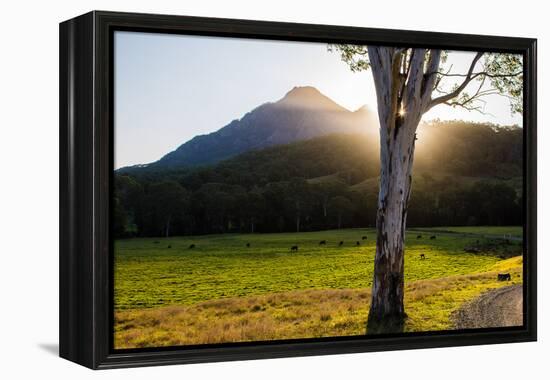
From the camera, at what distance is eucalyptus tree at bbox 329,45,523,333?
10961mm

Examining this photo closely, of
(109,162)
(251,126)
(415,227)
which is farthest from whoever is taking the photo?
(415,227)

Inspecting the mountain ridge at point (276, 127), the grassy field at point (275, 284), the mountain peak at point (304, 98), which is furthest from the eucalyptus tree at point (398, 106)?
the mountain peak at point (304, 98)

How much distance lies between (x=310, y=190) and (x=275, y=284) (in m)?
0.97

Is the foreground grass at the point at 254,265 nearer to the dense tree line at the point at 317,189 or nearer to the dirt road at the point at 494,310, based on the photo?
the dense tree line at the point at 317,189

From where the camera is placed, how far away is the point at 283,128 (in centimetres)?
1055

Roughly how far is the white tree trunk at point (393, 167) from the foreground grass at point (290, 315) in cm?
16

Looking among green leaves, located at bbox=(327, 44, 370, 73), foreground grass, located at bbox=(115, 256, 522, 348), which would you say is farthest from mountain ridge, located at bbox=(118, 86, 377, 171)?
foreground grass, located at bbox=(115, 256, 522, 348)

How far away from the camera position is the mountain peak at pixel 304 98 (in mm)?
10547

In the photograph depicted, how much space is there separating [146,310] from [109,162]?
4.46 feet

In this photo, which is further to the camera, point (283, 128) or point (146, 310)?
point (283, 128)

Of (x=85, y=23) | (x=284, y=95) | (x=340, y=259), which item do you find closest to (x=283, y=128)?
(x=284, y=95)

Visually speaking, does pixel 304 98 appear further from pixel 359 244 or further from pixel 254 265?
pixel 254 265

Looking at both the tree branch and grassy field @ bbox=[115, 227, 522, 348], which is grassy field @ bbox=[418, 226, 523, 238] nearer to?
grassy field @ bbox=[115, 227, 522, 348]

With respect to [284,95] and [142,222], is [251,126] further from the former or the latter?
[142,222]
